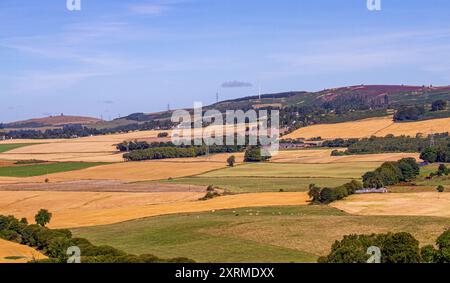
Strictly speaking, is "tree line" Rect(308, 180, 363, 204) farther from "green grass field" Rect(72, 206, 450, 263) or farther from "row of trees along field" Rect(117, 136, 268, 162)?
"row of trees along field" Rect(117, 136, 268, 162)

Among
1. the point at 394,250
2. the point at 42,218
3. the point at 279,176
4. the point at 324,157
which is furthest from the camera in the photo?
the point at 324,157

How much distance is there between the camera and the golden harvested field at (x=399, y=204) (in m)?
58.4

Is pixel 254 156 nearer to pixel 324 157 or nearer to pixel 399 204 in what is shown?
pixel 324 157

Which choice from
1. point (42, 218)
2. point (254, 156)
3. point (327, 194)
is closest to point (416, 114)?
point (254, 156)

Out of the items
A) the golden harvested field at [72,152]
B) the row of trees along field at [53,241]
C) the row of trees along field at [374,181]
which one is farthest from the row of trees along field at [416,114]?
the row of trees along field at [53,241]

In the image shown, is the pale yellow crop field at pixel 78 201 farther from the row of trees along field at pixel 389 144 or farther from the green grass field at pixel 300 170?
the row of trees along field at pixel 389 144

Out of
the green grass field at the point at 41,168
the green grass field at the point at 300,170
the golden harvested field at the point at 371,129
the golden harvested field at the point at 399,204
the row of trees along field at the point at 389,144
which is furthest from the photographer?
the golden harvested field at the point at 371,129

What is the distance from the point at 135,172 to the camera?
109750 millimetres

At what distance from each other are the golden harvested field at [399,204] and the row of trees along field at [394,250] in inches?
910

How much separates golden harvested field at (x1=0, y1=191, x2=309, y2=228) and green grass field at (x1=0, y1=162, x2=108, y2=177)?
93.3ft

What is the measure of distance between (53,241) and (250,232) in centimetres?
1497

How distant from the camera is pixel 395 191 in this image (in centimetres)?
7400
